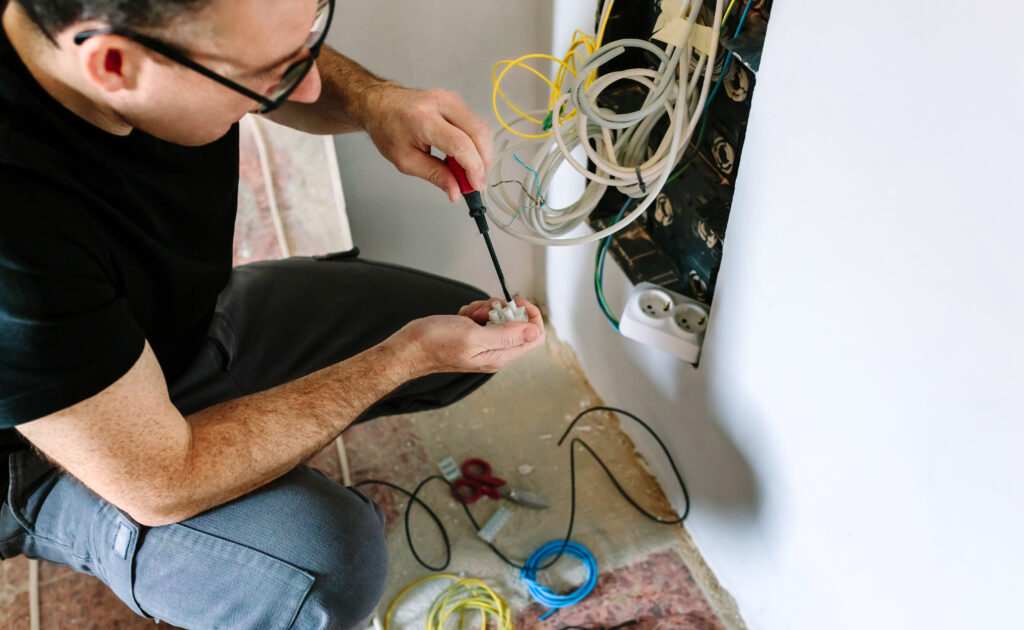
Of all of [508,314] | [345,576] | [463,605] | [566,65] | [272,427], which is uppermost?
[566,65]

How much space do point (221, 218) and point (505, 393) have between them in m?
0.80

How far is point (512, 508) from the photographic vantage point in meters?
1.48

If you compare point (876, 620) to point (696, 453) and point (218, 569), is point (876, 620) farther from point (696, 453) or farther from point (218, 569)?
point (218, 569)

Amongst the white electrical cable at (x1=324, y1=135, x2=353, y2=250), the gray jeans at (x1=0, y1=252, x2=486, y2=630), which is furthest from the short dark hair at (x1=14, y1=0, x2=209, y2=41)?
the white electrical cable at (x1=324, y1=135, x2=353, y2=250)

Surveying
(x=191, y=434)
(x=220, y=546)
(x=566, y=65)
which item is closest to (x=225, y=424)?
(x=191, y=434)

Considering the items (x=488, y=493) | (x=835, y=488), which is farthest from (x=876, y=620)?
(x=488, y=493)

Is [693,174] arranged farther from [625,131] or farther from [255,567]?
[255,567]

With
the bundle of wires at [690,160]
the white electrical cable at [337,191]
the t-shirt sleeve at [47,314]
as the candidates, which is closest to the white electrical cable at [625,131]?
the bundle of wires at [690,160]

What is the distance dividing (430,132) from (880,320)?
2.08 ft

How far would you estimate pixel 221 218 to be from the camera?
3.60ft

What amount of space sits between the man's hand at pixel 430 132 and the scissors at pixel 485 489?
65 centimetres

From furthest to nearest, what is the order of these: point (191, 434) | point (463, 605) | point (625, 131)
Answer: point (463, 605) < point (625, 131) < point (191, 434)

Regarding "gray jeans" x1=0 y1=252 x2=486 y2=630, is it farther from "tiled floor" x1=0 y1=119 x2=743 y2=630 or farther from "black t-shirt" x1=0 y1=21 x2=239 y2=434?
"tiled floor" x1=0 y1=119 x2=743 y2=630

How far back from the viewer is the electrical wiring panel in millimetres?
965
